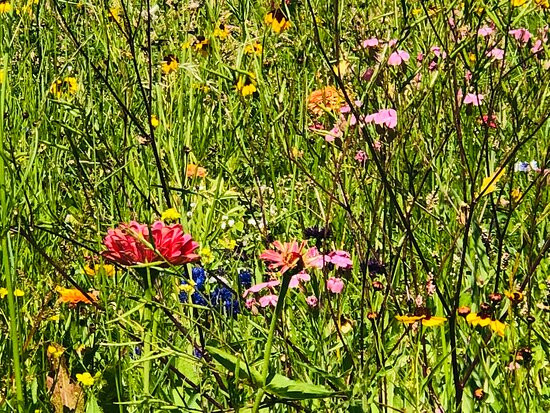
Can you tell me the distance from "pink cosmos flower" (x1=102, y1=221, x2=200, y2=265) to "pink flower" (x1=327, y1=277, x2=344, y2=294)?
0.45 meters

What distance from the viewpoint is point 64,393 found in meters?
1.47

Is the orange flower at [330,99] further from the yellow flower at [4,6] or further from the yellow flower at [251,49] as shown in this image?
the yellow flower at [4,6]

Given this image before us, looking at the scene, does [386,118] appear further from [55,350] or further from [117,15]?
[117,15]

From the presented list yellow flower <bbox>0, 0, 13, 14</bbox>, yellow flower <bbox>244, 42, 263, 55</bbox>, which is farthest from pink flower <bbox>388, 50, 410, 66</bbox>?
yellow flower <bbox>0, 0, 13, 14</bbox>

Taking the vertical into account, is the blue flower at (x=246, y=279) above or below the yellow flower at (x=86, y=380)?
above

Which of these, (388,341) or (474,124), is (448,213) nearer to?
(474,124)

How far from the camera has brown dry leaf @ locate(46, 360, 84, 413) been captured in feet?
4.75

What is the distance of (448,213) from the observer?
7.18 ft

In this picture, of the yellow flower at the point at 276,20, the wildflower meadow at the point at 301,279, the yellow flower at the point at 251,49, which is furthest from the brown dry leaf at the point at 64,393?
the yellow flower at the point at 276,20

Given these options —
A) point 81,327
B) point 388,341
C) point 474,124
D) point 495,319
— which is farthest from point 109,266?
point 474,124

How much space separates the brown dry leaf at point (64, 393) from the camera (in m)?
1.45

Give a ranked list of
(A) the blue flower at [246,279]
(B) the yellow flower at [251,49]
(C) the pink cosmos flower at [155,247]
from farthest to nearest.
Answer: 1. (A) the blue flower at [246,279]
2. (B) the yellow flower at [251,49]
3. (C) the pink cosmos flower at [155,247]

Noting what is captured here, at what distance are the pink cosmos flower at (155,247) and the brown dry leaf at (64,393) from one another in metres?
0.44

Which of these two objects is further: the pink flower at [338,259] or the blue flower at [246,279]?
the blue flower at [246,279]
